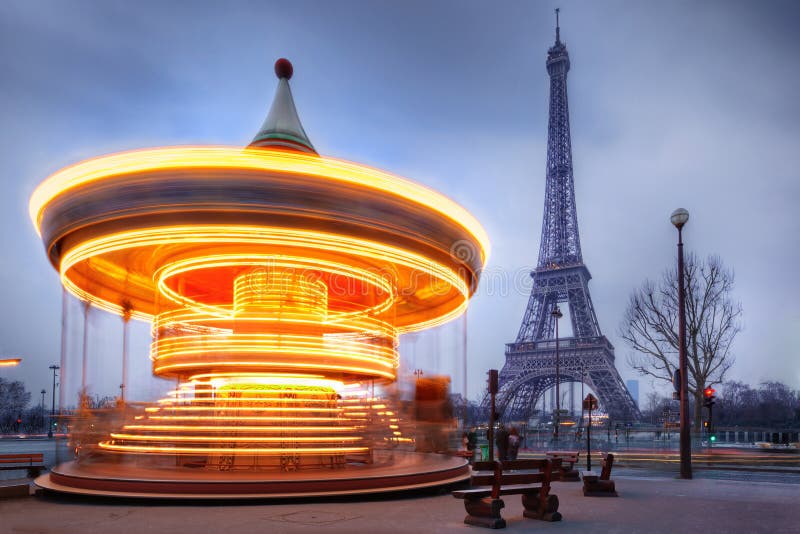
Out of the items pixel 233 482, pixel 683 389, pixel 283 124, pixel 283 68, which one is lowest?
pixel 233 482

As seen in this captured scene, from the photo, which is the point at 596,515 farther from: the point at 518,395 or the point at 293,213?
the point at 518,395

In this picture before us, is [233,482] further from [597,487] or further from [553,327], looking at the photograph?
[553,327]

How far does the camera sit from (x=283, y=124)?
607 inches

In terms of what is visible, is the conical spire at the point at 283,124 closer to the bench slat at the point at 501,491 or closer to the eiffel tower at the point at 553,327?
the bench slat at the point at 501,491

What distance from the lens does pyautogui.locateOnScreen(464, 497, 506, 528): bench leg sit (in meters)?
8.71

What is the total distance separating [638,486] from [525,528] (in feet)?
20.4

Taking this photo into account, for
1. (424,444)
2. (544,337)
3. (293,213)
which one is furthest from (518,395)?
(293,213)

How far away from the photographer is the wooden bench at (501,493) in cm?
880

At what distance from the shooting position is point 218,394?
13.8 m

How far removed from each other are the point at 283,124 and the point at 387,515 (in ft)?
30.8

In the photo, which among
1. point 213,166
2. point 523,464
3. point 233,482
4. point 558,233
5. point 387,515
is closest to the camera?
point 387,515

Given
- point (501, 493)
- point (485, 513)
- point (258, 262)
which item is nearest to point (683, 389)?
point (501, 493)

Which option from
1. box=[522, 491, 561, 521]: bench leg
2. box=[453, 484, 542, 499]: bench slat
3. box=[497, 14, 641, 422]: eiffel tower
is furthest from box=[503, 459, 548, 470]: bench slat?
box=[497, 14, 641, 422]: eiffel tower

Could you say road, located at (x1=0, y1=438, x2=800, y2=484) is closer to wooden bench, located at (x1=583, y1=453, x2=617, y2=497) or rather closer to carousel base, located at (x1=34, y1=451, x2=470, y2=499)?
wooden bench, located at (x1=583, y1=453, x2=617, y2=497)
